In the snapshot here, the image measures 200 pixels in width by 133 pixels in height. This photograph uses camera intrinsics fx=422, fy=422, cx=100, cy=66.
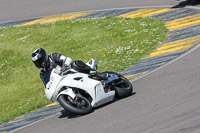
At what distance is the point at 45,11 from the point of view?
21.1 metres

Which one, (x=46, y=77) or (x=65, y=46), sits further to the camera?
(x=65, y=46)

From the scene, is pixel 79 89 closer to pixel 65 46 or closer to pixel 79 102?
pixel 79 102

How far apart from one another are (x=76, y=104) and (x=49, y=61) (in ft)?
3.86

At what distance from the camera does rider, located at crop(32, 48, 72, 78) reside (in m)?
8.52

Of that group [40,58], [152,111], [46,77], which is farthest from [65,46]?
[152,111]

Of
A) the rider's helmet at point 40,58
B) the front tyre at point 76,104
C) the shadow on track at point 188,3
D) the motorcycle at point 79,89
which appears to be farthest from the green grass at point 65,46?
the front tyre at point 76,104

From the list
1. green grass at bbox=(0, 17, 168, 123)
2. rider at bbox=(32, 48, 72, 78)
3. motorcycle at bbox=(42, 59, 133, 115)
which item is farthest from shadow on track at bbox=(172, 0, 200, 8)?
rider at bbox=(32, 48, 72, 78)

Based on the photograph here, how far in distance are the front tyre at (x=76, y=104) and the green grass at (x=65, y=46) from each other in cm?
252

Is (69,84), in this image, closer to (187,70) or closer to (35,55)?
(35,55)

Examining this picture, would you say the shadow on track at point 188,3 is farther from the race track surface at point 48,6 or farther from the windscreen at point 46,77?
the windscreen at point 46,77

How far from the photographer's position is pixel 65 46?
53.1ft

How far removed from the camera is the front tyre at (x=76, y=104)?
Answer: 314 inches

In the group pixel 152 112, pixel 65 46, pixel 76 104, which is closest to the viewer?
pixel 152 112

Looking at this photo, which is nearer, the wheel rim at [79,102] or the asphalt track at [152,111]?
the asphalt track at [152,111]
